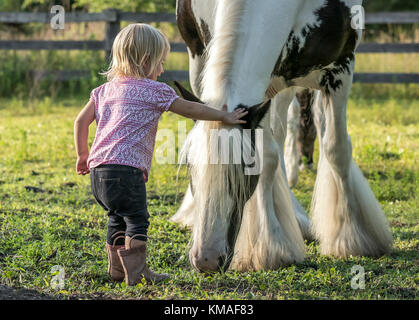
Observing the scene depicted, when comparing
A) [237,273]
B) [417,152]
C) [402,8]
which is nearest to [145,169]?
[237,273]

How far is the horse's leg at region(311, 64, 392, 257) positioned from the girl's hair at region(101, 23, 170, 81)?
1.37 m

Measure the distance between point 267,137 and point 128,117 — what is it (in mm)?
1053

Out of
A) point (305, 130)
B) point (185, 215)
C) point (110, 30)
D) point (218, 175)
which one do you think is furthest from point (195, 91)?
point (110, 30)

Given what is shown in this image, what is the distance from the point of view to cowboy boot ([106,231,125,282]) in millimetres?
→ 3021

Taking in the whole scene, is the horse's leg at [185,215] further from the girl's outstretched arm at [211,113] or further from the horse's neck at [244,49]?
the girl's outstretched arm at [211,113]

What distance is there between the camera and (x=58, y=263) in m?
3.38

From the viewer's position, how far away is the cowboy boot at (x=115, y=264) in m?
3.02

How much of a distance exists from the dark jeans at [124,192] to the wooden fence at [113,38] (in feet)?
23.4

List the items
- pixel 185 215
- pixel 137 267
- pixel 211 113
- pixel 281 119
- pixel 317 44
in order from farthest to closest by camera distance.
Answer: pixel 185 215 → pixel 281 119 → pixel 317 44 → pixel 137 267 → pixel 211 113

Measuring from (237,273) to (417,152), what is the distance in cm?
424

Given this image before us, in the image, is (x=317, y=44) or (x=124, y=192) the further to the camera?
(x=317, y=44)

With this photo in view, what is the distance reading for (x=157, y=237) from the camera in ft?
13.3

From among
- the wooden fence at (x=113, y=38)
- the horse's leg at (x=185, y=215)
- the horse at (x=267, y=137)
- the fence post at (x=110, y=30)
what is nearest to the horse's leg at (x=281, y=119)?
the horse at (x=267, y=137)

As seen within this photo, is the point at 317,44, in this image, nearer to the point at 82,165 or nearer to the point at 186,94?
the point at 186,94
